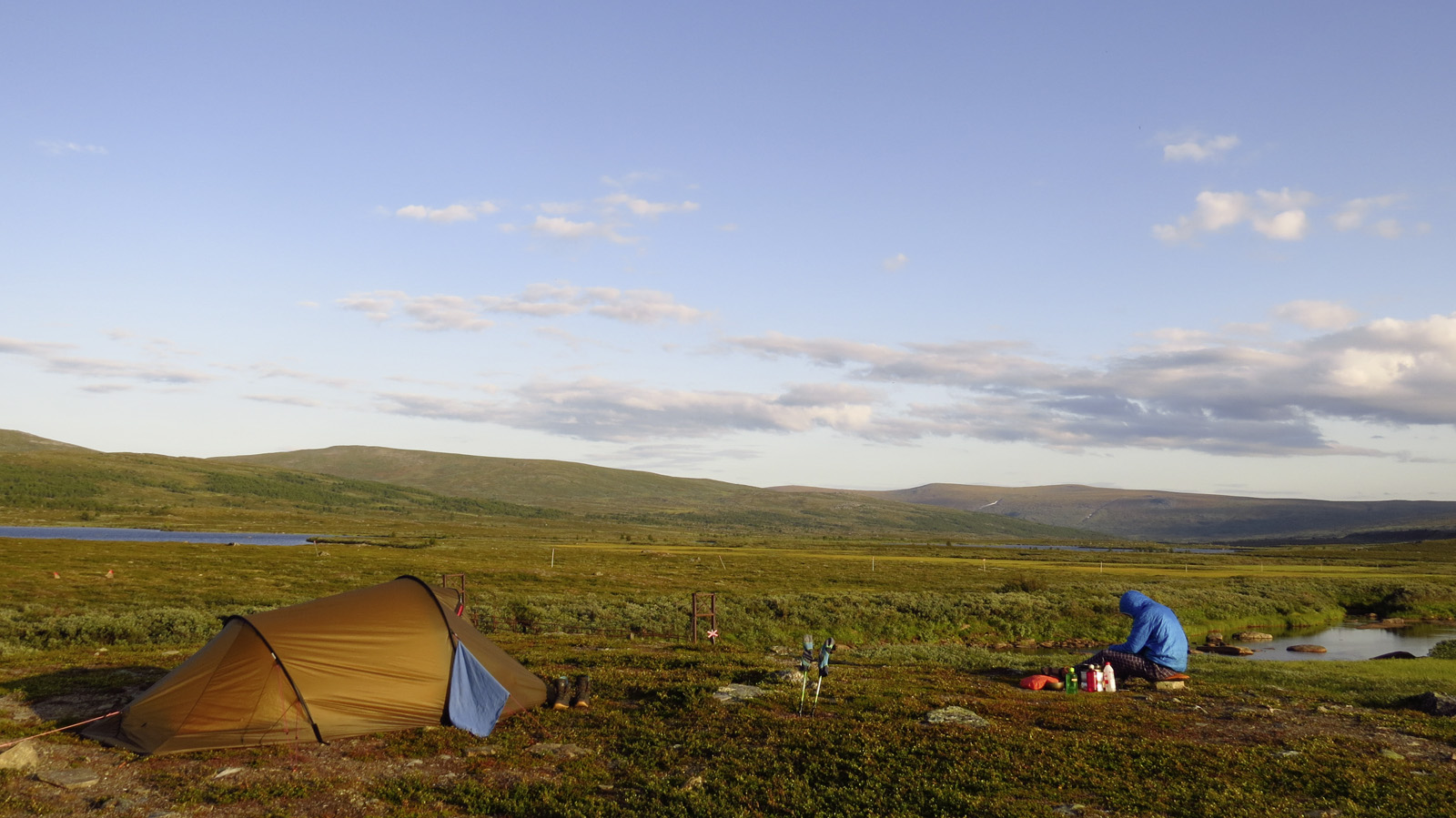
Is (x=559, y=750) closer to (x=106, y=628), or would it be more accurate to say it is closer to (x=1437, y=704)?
(x=1437, y=704)

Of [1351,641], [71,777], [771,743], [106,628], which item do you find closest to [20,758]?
[71,777]

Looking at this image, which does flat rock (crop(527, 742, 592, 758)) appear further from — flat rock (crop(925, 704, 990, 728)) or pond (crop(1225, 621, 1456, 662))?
pond (crop(1225, 621, 1456, 662))

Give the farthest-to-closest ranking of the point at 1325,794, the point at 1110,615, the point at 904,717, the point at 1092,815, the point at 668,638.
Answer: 1. the point at 1110,615
2. the point at 668,638
3. the point at 904,717
4. the point at 1325,794
5. the point at 1092,815

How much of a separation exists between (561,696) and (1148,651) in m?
12.9

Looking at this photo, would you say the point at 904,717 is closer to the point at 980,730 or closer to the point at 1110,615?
the point at 980,730

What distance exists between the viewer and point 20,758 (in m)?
11.8

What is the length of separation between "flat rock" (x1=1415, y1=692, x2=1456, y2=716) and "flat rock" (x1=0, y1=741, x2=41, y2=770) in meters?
24.2

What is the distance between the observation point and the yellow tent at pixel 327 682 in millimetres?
13000

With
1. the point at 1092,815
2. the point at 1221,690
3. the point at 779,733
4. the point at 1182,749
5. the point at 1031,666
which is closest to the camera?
the point at 1092,815

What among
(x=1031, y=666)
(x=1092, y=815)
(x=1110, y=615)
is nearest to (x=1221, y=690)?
(x=1031, y=666)

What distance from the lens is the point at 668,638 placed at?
30.7 meters

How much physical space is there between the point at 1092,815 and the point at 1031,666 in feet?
44.7

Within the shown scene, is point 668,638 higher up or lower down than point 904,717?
lower down

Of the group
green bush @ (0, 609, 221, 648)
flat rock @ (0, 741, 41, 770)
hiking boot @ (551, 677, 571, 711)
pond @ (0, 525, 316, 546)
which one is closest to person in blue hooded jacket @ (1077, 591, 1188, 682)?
hiking boot @ (551, 677, 571, 711)
